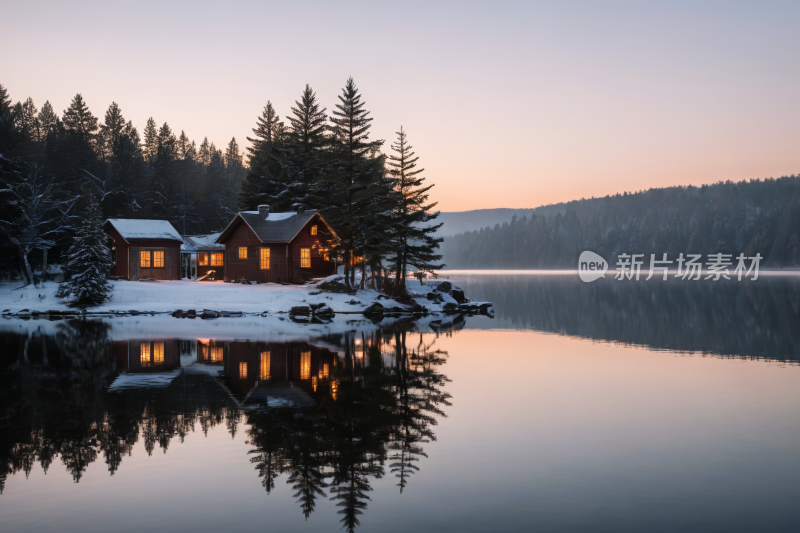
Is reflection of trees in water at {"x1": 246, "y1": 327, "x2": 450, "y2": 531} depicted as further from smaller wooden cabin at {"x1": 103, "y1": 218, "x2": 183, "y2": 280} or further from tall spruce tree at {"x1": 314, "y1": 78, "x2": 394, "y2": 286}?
smaller wooden cabin at {"x1": 103, "y1": 218, "x2": 183, "y2": 280}

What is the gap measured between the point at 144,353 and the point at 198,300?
77.1 feet

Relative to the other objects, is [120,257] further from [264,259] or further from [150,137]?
[150,137]

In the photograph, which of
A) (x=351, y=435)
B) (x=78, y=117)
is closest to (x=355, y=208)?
(x=351, y=435)

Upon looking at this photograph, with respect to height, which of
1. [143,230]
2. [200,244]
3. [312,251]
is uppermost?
[143,230]

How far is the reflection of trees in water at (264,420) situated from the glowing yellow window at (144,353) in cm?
102

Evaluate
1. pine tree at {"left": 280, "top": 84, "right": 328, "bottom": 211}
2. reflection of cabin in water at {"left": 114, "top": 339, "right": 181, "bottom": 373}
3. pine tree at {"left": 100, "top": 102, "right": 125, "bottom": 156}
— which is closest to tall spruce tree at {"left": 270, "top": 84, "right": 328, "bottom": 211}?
pine tree at {"left": 280, "top": 84, "right": 328, "bottom": 211}

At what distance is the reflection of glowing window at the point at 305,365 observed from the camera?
21.6 m

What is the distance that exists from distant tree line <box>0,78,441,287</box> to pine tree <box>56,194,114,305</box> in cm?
210

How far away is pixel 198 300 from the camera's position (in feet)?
163

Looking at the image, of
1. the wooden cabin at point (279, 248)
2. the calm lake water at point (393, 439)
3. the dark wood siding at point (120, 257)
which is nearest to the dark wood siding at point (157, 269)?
the dark wood siding at point (120, 257)

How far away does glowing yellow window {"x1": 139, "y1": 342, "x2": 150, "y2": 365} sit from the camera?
24781mm

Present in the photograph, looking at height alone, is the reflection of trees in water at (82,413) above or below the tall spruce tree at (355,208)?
below

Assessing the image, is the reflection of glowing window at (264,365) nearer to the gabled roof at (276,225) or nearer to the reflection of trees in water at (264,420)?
the reflection of trees in water at (264,420)

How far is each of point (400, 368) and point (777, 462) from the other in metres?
13.2
